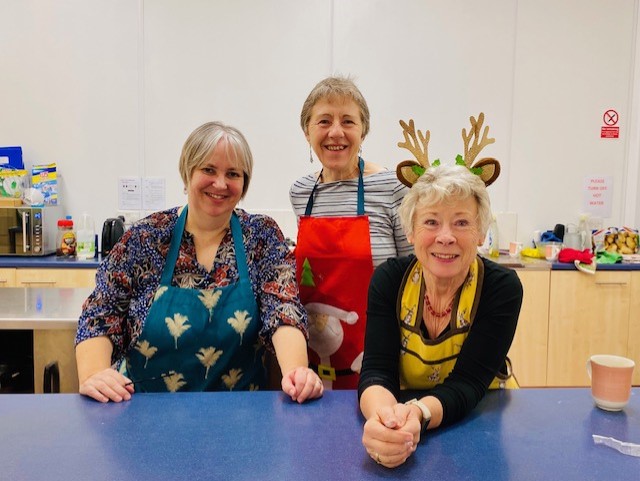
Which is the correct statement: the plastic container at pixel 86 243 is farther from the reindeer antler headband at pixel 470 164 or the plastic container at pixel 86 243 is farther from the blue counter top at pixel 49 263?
the reindeer antler headband at pixel 470 164

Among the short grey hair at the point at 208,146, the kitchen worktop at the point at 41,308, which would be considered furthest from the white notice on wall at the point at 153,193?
the short grey hair at the point at 208,146

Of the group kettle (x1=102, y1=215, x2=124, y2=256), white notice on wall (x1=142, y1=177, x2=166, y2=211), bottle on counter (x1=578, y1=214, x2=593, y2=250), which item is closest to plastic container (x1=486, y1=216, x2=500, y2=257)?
bottle on counter (x1=578, y1=214, x2=593, y2=250)

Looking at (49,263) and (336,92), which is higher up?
(336,92)

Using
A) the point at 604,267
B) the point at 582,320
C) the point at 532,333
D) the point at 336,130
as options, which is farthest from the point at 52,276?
the point at 604,267

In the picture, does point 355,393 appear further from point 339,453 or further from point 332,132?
point 332,132

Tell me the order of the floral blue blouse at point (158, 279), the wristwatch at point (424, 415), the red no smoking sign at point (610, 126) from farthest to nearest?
the red no smoking sign at point (610, 126) → the floral blue blouse at point (158, 279) → the wristwatch at point (424, 415)

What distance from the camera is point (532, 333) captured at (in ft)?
11.2

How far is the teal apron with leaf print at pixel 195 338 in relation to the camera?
151 cm

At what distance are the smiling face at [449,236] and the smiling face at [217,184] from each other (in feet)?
1.89

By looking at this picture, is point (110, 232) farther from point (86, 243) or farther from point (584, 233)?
point (584, 233)

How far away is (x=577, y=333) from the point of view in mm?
3441

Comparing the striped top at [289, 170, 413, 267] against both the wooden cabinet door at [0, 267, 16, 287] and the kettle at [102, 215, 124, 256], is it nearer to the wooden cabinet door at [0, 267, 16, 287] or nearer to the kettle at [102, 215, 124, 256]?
the kettle at [102, 215, 124, 256]

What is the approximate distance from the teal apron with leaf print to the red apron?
0.37 meters

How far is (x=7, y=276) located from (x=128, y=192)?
0.98 meters
